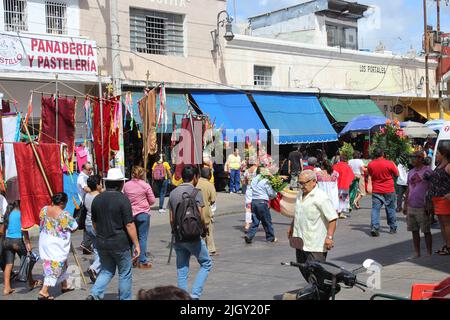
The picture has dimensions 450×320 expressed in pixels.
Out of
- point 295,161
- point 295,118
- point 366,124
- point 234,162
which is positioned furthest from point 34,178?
point 295,118

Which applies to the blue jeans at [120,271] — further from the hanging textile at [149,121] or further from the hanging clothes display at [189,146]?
the hanging clothes display at [189,146]

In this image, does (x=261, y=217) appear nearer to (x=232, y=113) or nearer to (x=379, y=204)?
(x=379, y=204)

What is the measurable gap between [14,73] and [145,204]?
27.5 ft

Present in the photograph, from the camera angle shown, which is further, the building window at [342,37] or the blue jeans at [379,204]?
the building window at [342,37]

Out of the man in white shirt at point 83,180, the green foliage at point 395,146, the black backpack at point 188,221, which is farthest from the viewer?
the green foliage at point 395,146

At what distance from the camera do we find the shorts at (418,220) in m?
9.80

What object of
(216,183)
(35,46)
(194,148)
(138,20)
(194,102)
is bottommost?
(216,183)

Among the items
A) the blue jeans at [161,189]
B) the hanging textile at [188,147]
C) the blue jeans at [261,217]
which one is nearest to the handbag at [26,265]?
the blue jeans at [261,217]

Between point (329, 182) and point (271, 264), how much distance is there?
519 cm

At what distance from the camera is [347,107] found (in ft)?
88.8

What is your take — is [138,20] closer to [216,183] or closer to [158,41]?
[158,41]

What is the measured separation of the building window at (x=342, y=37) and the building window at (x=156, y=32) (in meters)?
11.4

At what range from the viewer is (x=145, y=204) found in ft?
31.6
